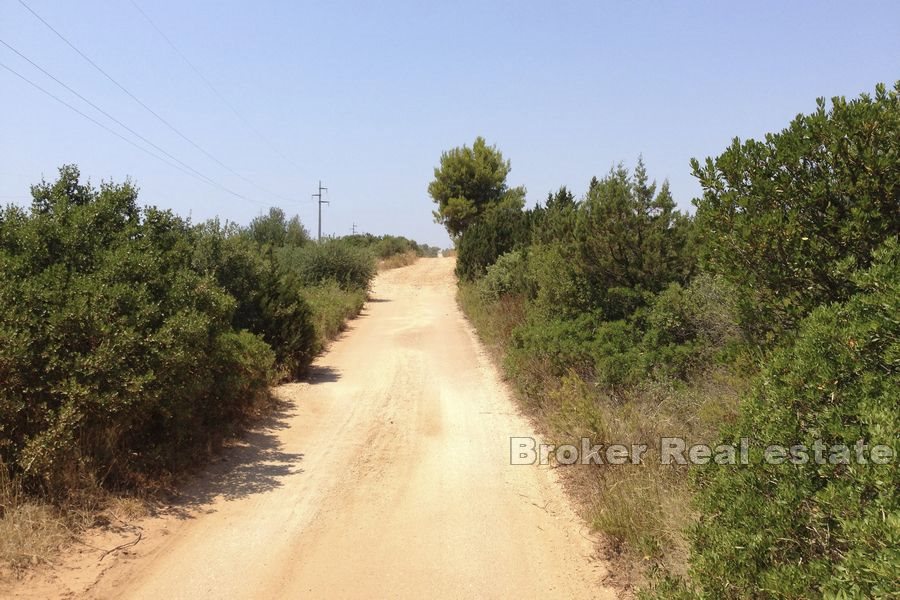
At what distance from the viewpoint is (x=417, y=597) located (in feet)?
13.1

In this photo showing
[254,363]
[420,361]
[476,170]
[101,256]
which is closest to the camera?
[101,256]

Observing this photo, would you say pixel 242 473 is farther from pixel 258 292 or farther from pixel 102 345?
pixel 258 292

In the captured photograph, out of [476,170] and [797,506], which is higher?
[476,170]

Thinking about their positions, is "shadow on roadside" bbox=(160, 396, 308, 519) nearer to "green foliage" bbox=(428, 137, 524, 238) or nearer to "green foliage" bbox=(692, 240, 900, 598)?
"green foliage" bbox=(692, 240, 900, 598)

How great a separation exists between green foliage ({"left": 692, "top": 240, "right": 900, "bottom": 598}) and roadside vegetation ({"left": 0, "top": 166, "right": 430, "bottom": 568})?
4311mm

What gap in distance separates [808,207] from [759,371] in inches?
44.2

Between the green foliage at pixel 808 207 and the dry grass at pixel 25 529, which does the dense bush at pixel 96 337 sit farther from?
the green foliage at pixel 808 207

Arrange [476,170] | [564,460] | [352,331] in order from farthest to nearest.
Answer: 1. [476,170]
2. [352,331]
3. [564,460]

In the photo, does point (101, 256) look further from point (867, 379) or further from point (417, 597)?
point (867, 379)

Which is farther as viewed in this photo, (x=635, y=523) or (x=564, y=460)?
(x=564, y=460)

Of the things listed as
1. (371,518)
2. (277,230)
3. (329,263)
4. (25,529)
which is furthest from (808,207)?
(277,230)

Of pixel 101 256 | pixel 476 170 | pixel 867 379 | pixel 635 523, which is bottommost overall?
pixel 635 523

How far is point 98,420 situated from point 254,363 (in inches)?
131

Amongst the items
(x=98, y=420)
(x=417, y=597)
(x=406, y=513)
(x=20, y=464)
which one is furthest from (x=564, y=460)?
(x=20, y=464)
